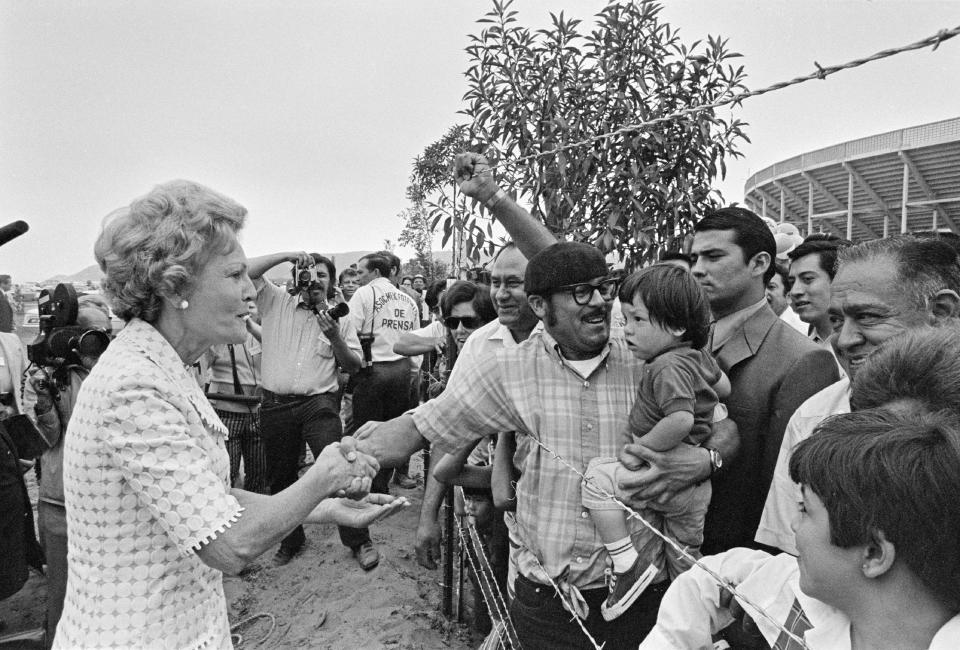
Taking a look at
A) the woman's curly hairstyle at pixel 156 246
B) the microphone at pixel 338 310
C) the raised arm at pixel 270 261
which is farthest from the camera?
the microphone at pixel 338 310

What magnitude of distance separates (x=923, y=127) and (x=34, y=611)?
18.9 m

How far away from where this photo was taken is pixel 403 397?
6.19 meters

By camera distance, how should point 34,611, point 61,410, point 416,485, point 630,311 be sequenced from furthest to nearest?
point 416,485
point 34,611
point 61,410
point 630,311

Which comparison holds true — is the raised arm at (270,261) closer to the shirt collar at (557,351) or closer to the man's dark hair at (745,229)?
the shirt collar at (557,351)

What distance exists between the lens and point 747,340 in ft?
7.59

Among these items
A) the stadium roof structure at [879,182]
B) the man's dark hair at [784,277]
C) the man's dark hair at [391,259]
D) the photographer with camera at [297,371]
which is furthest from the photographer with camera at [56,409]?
the stadium roof structure at [879,182]

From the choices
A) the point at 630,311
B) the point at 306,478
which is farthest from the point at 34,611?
the point at 630,311

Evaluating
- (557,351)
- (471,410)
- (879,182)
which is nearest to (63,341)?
(471,410)

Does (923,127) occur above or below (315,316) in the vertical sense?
above

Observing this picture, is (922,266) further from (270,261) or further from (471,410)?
(270,261)

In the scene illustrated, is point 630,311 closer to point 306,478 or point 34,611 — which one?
point 306,478

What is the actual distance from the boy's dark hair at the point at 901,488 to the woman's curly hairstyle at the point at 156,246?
1.59 metres

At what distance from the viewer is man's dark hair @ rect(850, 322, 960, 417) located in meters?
1.17

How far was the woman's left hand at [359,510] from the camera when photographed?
2.04 metres
